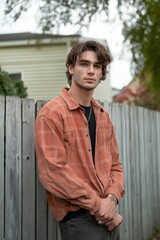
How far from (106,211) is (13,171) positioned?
2.88ft

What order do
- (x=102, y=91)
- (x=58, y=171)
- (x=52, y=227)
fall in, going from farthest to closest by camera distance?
(x=102, y=91), (x=52, y=227), (x=58, y=171)

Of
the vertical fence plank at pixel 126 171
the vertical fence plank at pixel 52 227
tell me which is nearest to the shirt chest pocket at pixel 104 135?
the vertical fence plank at pixel 52 227

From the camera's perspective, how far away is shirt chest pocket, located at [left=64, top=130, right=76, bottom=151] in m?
2.81

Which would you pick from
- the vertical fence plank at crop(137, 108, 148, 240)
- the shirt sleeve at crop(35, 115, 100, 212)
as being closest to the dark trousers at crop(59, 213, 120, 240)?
the shirt sleeve at crop(35, 115, 100, 212)

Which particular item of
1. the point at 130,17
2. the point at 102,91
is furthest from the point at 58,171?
the point at 102,91

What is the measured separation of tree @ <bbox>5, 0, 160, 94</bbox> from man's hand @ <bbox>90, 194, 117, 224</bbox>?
510 centimetres

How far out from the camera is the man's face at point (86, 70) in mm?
2945

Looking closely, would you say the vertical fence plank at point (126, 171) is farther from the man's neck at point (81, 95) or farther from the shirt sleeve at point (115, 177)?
the man's neck at point (81, 95)

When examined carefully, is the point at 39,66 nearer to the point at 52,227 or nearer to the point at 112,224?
the point at 52,227

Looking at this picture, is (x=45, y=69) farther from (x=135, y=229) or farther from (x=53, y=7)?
(x=135, y=229)

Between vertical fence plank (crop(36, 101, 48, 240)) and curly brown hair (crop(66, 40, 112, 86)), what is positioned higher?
curly brown hair (crop(66, 40, 112, 86))

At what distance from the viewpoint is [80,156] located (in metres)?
2.83

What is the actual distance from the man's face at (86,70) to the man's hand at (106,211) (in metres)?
0.76

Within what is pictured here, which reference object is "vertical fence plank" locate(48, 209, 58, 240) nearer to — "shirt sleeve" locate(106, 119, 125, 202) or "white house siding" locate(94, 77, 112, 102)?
"shirt sleeve" locate(106, 119, 125, 202)
